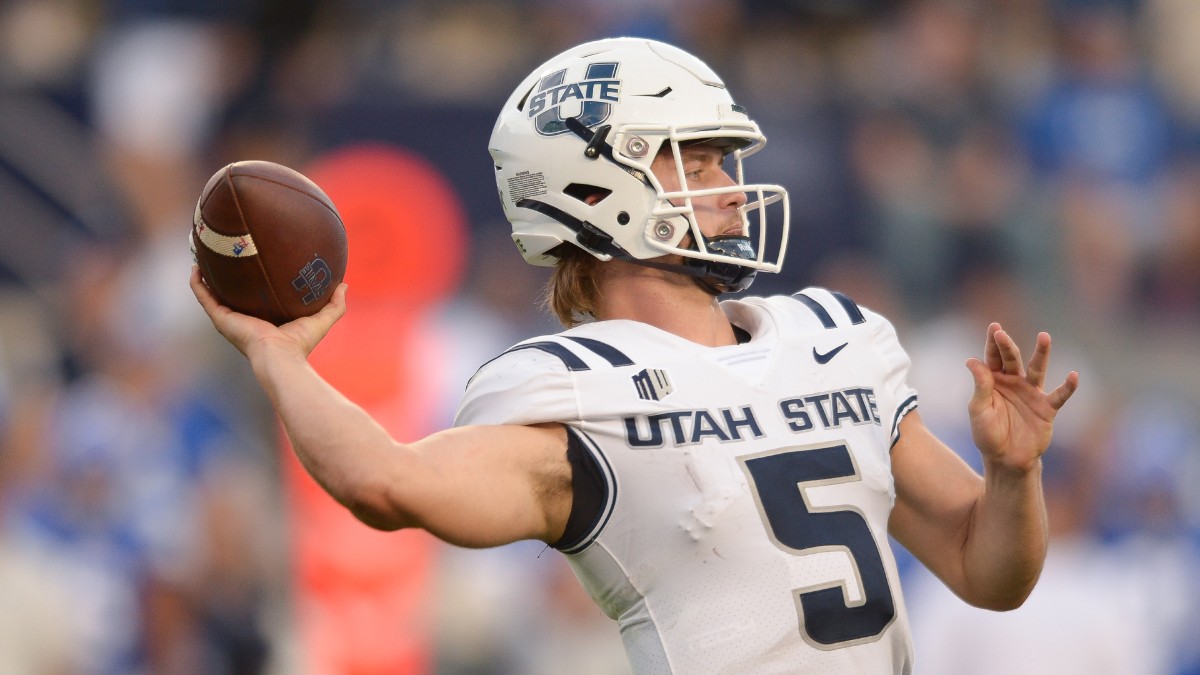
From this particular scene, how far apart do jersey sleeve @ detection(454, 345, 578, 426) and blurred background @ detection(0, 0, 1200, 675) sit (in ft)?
10.7

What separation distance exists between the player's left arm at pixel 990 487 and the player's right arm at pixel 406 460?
0.83 meters

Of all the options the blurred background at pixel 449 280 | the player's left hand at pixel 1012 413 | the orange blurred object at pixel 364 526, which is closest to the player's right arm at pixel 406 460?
the player's left hand at pixel 1012 413

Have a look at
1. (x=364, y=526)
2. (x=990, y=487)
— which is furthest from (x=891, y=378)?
(x=364, y=526)

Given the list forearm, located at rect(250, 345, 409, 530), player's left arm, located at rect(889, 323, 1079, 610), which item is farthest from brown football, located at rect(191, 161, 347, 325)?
player's left arm, located at rect(889, 323, 1079, 610)

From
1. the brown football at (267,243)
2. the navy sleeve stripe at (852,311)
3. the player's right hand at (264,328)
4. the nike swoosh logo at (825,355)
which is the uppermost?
the brown football at (267,243)

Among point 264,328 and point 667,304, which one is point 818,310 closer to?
point 667,304

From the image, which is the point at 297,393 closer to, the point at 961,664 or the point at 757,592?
the point at 757,592

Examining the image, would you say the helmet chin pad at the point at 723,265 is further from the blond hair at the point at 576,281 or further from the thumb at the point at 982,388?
the thumb at the point at 982,388

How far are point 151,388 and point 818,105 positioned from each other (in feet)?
12.6

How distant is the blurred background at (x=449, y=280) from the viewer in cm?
627

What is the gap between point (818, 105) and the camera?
8.70 meters

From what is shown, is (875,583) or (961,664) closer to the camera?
A: (875,583)

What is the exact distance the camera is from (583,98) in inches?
124

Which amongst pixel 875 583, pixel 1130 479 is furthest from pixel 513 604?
pixel 875 583
